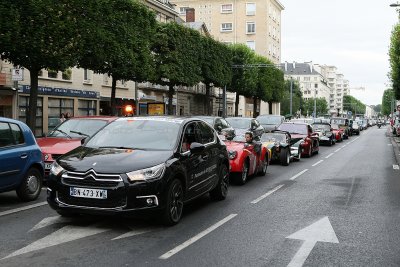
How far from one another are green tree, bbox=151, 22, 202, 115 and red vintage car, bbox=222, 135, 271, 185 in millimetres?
20692

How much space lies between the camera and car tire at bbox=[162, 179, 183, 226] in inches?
280

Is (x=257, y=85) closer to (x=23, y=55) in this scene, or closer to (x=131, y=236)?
(x=23, y=55)

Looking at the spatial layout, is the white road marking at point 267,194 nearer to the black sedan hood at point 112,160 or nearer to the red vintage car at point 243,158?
the red vintage car at point 243,158

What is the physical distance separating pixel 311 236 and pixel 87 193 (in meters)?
3.10

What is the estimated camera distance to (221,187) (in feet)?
32.1

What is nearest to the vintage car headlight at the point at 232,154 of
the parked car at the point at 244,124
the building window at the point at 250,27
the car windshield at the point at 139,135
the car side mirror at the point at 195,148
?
the car windshield at the point at 139,135

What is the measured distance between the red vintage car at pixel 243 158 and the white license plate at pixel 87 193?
571 cm

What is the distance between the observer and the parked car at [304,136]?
21897 mm

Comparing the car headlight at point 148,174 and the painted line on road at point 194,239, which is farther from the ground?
the car headlight at point 148,174

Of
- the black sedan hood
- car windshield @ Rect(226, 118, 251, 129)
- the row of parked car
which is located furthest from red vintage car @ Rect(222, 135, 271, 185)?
car windshield @ Rect(226, 118, 251, 129)

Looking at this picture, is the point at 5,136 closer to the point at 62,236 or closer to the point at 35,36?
the point at 62,236

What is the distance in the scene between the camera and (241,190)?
11438mm

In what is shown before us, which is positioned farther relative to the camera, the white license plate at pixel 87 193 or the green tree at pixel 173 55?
the green tree at pixel 173 55

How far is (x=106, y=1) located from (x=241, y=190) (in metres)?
16.5
